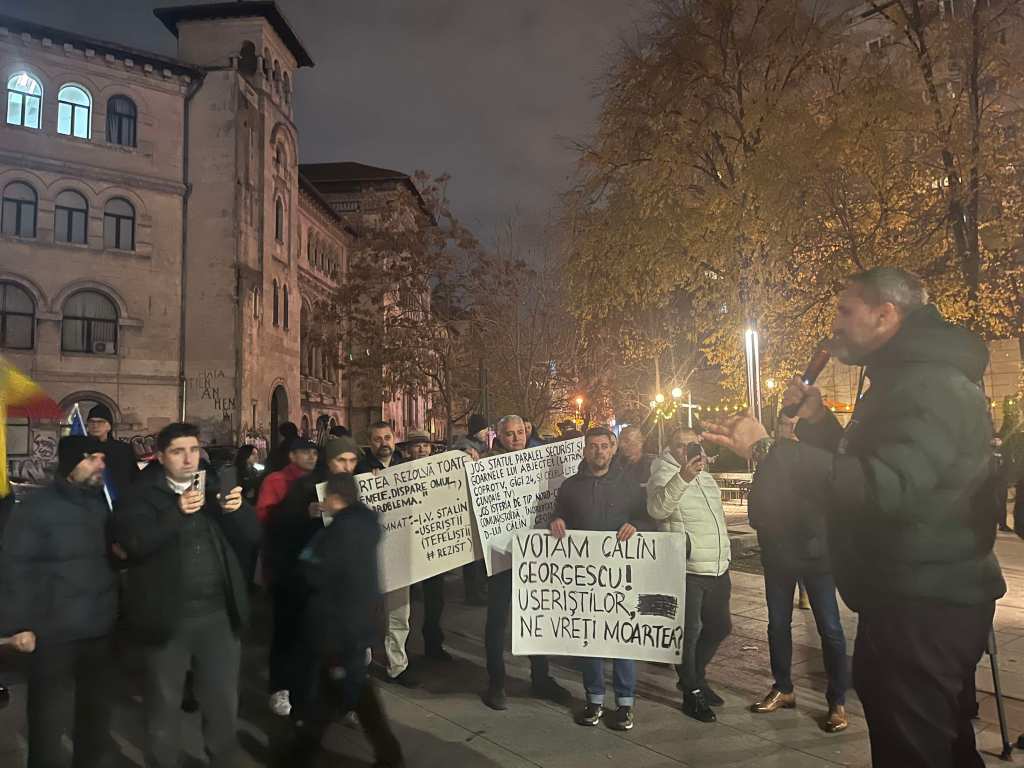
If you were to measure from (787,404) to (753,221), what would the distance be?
12.5 metres

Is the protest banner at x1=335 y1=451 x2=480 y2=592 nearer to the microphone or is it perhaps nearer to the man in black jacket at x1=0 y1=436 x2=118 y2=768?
the man in black jacket at x1=0 y1=436 x2=118 y2=768

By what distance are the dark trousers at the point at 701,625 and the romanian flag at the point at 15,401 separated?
5.19m

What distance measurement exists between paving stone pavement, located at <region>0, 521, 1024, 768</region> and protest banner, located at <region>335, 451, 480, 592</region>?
924mm


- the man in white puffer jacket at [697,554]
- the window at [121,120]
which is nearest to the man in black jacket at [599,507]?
the man in white puffer jacket at [697,554]

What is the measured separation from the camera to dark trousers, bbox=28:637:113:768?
4.07 m

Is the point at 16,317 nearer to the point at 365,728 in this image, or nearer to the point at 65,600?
the point at 65,600

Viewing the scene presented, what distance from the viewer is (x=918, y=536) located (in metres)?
2.46

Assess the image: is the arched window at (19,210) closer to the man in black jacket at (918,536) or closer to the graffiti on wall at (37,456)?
the graffiti on wall at (37,456)

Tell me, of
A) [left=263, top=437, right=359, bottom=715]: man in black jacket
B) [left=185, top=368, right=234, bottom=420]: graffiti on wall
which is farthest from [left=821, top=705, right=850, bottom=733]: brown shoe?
[left=185, top=368, right=234, bottom=420]: graffiti on wall

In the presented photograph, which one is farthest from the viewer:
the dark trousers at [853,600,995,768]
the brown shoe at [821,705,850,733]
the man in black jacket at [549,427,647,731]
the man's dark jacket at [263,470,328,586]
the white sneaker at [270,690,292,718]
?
the man's dark jacket at [263,470,328,586]

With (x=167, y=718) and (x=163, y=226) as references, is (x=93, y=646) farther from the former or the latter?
(x=163, y=226)

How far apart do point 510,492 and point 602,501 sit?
113 centimetres

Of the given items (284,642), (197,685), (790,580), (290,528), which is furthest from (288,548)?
(790,580)

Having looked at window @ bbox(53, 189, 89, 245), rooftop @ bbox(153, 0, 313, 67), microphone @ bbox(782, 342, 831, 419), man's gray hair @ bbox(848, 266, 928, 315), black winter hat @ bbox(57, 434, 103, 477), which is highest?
rooftop @ bbox(153, 0, 313, 67)
